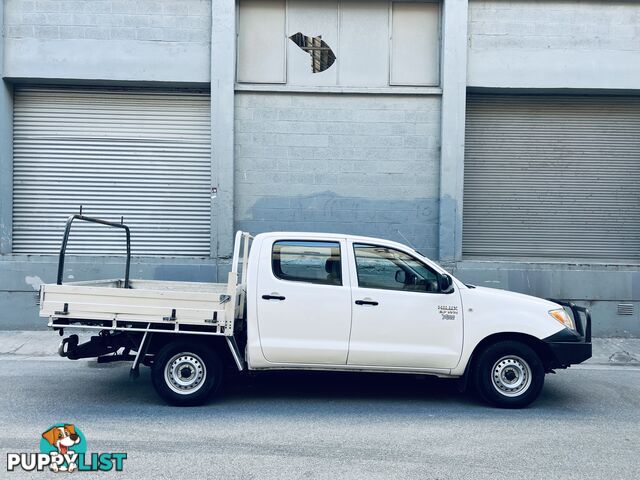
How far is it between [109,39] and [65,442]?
331 inches

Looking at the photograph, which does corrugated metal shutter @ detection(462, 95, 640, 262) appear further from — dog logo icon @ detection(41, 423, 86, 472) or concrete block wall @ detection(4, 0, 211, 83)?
dog logo icon @ detection(41, 423, 86, 472)

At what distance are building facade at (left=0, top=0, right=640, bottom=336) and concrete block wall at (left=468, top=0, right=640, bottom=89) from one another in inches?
1.5

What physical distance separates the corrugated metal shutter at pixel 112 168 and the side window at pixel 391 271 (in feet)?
19.1

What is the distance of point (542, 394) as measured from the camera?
750 centimetres

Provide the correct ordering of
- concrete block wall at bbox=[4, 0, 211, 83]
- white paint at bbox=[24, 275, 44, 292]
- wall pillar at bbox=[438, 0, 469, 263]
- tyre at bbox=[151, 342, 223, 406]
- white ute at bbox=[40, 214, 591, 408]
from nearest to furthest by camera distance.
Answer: white ute at bbox=[40, 214, 591, 408]
tyre at bbox=[151, 342, 223, 406]
white paint at bbox=[24, 275, 44, 292]
concrete block wall at bbox=[4, 0, 211, 83]
wall pillar at bbox=[438, 0, 469, 263]

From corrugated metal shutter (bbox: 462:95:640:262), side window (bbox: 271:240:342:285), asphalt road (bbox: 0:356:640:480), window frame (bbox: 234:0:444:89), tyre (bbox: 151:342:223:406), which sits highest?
window frame (bbox: 234:0:444:89)

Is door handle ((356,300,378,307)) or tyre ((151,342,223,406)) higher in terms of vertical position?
door handle ((356,300,378,307))

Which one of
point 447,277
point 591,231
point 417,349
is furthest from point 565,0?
point 417,349

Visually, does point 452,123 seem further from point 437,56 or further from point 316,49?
point 316,49

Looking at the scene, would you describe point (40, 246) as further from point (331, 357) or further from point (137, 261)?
point (331, 357)

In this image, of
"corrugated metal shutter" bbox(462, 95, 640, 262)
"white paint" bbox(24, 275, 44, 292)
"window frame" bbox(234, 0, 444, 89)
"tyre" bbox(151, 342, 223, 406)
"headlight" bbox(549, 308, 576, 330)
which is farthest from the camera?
"corrugated metal shutter" bbox(462, 95, 640, 262)

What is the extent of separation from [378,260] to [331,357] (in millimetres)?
1206

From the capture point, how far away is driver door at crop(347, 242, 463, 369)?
6.62 m

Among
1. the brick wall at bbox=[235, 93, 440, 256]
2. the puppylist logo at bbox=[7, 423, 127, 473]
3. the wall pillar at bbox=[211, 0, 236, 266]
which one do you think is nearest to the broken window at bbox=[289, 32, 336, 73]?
the brick wall at bbox=[235, 93, 440, 256]
